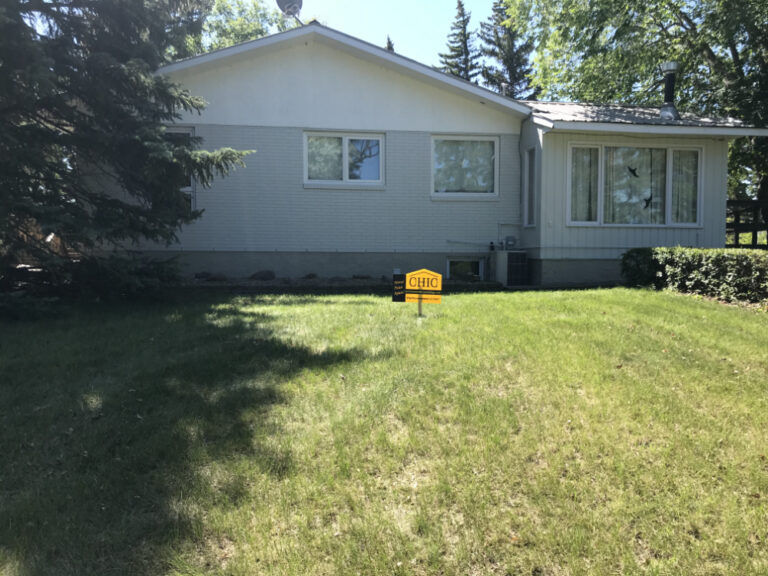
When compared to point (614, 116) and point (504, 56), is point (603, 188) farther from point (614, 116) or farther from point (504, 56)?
point (504, 56)

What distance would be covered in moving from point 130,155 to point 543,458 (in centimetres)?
684

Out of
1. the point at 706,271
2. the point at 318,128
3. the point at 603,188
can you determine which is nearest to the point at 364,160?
the point at 318,128

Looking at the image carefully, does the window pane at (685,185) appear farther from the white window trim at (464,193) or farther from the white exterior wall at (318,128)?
the white window trim at (464,193)

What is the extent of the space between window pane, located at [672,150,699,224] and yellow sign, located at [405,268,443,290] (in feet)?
26.0

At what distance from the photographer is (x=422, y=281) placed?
232 inches

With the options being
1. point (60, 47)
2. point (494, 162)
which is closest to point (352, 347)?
point (60, 47)

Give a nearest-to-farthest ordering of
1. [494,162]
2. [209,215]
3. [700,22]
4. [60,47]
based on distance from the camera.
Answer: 1. [60,47]
2. [209,215]
3. [494,162]
4. [700,22]

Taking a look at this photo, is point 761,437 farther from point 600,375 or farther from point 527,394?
point 527,394

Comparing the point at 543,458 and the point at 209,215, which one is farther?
the point at 209,215

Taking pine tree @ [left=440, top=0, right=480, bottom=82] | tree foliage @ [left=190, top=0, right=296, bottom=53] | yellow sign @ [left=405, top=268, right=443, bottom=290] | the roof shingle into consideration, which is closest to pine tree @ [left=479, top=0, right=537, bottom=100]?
pine tree @ [left=440, top=0, right=480, bottom=82]

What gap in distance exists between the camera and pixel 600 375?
435 cm

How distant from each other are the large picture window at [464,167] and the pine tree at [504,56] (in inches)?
1283

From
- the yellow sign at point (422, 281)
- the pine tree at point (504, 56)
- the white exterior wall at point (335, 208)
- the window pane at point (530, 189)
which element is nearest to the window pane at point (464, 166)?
the white exterior wall at point (335, 208)

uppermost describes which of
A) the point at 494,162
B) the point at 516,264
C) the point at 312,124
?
the point at 312,124
